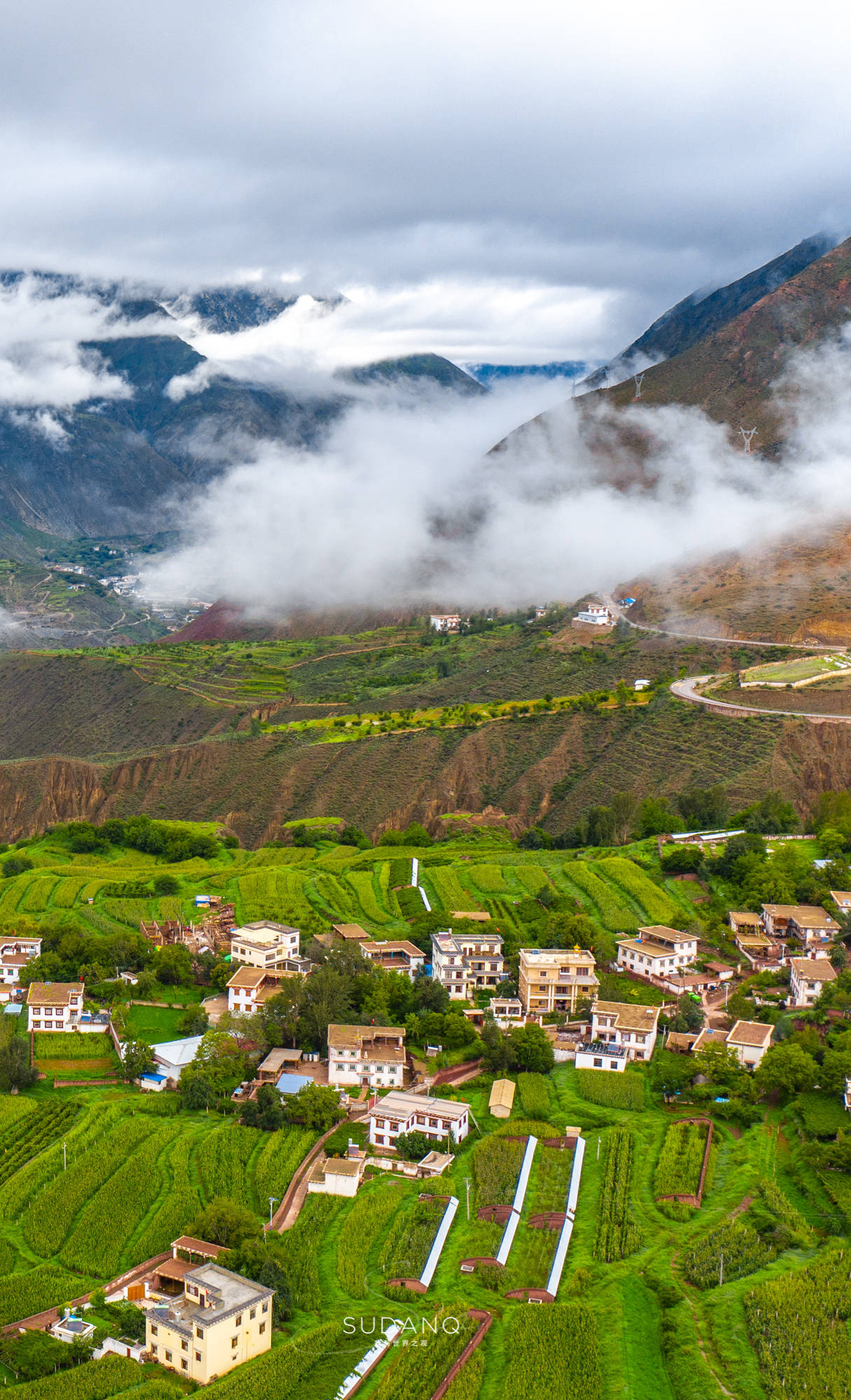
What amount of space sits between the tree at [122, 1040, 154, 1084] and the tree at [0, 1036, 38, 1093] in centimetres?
278

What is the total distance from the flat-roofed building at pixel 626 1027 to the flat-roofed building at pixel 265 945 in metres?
12.6

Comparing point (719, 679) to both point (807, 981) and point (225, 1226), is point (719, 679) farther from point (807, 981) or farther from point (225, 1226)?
point (225, 1226)

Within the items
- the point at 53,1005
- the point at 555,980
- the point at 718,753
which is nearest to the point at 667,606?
the point at 718,753

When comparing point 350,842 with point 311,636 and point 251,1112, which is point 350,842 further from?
point 311,636

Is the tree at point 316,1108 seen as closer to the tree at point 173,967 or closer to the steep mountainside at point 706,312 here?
the tree at point 173,967

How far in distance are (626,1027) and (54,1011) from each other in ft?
62.3

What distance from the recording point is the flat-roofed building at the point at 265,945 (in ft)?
159

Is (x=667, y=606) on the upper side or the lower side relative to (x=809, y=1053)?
upper

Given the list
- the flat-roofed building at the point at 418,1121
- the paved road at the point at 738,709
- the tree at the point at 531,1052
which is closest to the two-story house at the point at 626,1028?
the tree at the point at 531,1052

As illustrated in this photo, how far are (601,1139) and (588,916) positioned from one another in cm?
1776

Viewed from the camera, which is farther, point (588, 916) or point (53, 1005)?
point (588, 916)

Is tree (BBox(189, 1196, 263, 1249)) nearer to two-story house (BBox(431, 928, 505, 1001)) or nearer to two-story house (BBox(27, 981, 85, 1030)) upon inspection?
two-story house (BBox(27, 981, 85, 1030))

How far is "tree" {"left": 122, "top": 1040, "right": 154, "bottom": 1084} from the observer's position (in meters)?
40.0

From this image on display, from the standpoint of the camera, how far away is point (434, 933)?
50438mm
